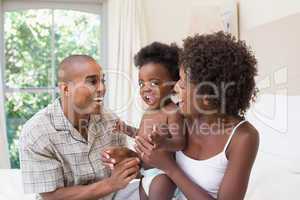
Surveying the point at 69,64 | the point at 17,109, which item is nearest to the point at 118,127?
the point at 69,64

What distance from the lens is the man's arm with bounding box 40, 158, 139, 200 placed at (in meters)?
1.36

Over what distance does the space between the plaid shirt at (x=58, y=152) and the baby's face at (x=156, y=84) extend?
0.86ft

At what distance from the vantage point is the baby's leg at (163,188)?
125cm

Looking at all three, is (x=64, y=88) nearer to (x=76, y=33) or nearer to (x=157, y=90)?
(x=157, y=90)

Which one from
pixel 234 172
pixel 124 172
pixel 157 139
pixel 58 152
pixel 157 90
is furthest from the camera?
pixel 157 90

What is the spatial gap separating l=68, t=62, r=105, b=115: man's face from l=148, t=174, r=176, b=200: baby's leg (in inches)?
19.4

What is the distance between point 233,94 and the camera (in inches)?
45.8

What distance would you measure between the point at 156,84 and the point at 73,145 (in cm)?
45

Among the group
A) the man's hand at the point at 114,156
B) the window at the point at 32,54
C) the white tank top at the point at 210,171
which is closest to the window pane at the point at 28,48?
the window at the point at 32,54

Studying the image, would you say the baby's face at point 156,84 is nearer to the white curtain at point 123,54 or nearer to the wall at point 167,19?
the white curtain at point 123,54

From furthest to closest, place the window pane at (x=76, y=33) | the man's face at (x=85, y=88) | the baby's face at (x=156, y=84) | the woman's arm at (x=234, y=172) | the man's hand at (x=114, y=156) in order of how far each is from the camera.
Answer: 1. the window pane at (x=76, y=33)
2. the baby's face at (x=156, y=84)
3. the man's face at (x=85, y=88)
4. the man's hand at (x=114, y=156)
5. the woman's arm at (x=234, y=172)

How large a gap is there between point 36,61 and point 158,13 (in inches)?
49.4

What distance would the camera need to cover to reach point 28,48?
135 inches

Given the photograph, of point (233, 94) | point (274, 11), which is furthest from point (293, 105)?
point (233, 94)
